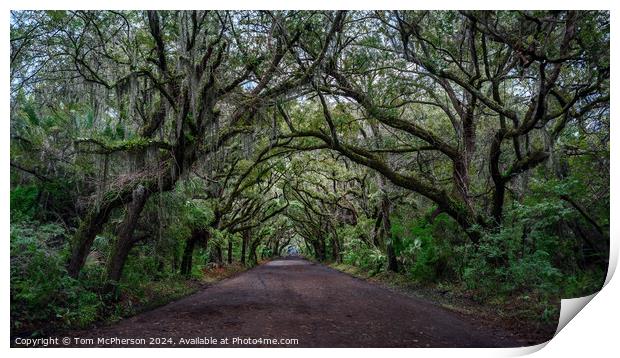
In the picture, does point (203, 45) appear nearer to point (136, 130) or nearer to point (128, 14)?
point (128, 14)

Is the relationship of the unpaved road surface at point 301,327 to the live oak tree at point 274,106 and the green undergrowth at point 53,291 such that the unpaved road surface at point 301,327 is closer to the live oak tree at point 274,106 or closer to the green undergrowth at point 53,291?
the green undergrowth at point 53,291

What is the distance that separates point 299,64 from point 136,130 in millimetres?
3929

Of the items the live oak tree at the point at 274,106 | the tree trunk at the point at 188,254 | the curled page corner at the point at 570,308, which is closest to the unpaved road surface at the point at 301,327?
the curled page corner at the point at 570,308

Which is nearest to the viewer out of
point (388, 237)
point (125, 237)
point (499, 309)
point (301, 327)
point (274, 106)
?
point (301, 327)

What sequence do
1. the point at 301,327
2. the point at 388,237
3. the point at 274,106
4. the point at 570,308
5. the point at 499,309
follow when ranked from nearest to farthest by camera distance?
1. the point at 570,308
2. the point at 301,327
3. the point at 499,309
4. the point at 274,106
5. the point at 388,237

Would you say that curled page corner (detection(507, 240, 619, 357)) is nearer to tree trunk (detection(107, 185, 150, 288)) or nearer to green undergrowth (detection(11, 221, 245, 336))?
green undergrowth (detection(11, 221, 245, 336))

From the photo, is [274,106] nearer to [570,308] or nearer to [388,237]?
[570,308]

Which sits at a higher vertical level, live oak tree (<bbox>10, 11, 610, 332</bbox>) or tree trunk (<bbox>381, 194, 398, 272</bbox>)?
live oak tree (<bbox>10, 11, 610, 332</bbox>)

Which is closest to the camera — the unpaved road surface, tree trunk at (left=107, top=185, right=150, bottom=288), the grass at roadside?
the unpaved road surface

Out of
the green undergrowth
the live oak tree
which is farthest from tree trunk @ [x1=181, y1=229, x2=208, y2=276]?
the green undergrowth

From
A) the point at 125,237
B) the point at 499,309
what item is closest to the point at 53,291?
the point at 125,237

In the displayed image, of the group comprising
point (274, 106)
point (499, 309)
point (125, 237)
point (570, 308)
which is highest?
point (274, 106)
